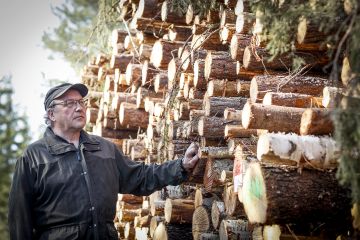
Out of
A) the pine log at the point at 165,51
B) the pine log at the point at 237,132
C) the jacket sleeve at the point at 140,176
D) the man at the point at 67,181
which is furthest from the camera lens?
the pine log at the point at 165,51

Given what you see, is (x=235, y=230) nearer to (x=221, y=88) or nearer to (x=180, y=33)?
(x=221, y=88)

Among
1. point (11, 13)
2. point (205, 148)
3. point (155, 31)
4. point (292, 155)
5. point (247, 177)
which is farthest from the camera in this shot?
point (11, 13)

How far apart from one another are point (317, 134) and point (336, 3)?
907 millimetres

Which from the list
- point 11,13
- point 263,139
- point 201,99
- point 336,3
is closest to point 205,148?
point 201,99

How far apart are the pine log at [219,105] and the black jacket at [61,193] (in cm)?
115

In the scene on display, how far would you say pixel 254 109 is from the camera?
362 cm

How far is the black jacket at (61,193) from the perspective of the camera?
3.88 m

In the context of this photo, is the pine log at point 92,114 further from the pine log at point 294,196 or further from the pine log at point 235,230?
the pine log at point 294,196

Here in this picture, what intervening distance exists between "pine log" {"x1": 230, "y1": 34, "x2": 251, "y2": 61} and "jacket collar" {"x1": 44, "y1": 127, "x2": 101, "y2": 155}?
152cm

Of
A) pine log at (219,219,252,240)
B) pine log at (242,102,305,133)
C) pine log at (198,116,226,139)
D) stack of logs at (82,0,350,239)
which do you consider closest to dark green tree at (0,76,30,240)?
stack of logs at (82,0,350,239)

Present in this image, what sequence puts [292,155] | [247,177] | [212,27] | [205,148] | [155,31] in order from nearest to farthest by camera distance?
1. [292,155]
2. [247,177]
3. [205,148]
4. [212,27]
5. [155,31]

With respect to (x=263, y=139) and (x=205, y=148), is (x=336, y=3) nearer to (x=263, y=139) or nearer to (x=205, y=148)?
(x=263, y=139)

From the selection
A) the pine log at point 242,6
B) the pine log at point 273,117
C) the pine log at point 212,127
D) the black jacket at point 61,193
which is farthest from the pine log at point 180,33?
the pine log at point 273,117

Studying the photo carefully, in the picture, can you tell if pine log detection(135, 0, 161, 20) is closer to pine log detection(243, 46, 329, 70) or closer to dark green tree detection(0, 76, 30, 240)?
pine log detection(243, 46, 329, 70)
